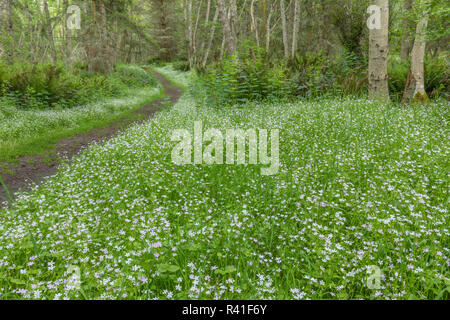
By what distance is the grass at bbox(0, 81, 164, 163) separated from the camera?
787cm

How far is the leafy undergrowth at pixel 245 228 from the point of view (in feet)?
7.79

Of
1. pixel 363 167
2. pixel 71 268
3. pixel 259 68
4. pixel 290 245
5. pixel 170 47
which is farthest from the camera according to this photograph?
pixel 170 47

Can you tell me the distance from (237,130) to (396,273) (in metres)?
5.45

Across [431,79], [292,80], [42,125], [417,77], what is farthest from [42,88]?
[431,79]

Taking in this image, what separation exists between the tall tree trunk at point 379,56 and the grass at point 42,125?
36.6 feet

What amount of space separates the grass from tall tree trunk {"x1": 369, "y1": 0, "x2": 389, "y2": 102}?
11170mm

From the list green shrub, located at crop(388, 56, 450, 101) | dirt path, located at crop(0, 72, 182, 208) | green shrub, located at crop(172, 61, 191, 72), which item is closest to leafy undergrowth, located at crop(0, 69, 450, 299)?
dirt path, located at crop(0, 72, 182, 208)

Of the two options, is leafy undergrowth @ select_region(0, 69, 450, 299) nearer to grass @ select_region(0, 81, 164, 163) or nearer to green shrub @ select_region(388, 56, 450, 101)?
grass @ select_region(0, 81, 164, 163)

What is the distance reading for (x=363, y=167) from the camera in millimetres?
4570

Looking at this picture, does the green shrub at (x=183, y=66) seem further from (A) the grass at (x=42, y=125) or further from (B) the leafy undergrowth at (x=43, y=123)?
(A) the grass at (x=42, y=125)

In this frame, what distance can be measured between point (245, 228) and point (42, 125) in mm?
10851

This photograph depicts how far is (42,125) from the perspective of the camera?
10.4 metres
